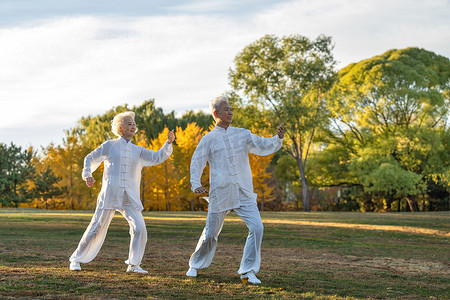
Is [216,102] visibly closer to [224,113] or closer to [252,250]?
[224,113]

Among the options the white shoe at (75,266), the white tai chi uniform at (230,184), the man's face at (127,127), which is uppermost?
the man's face at (127,127)

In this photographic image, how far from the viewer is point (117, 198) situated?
745 cm

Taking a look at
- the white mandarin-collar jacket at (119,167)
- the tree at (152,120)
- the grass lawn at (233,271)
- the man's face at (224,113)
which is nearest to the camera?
the grass lawn at (233,271)

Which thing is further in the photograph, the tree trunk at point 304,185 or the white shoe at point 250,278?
the tree trunk at point 304,185

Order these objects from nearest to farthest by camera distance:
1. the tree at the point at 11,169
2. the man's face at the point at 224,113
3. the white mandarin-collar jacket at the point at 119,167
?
the man's face at the point at 224,113 < the white mandarin-collar jacket at the point at 119,167 < the tree at the point at 11,169

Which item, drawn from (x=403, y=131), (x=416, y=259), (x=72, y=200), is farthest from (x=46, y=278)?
(x=72, y=200)

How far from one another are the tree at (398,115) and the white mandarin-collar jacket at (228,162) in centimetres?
3246

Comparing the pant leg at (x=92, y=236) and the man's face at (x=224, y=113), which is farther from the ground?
the man's face at (x=224, y=113)

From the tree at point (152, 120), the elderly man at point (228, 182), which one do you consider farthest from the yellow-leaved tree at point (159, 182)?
the elderly man at point (228, 182)

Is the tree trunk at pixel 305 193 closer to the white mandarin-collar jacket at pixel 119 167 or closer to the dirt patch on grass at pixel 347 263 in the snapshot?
the dirt patch on grass at pixel 347 263

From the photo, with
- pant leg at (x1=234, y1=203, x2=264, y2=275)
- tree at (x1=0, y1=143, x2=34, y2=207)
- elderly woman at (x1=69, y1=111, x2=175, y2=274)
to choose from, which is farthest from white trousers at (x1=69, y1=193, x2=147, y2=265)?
tree at (x1=0, y1=143, x2=34, y2=207)

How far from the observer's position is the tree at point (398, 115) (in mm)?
39969

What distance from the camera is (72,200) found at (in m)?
46.1

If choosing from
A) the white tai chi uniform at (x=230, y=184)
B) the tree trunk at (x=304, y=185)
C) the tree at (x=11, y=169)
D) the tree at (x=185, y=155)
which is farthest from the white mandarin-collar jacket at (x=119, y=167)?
the tree trunk at (x=304, y=185)
